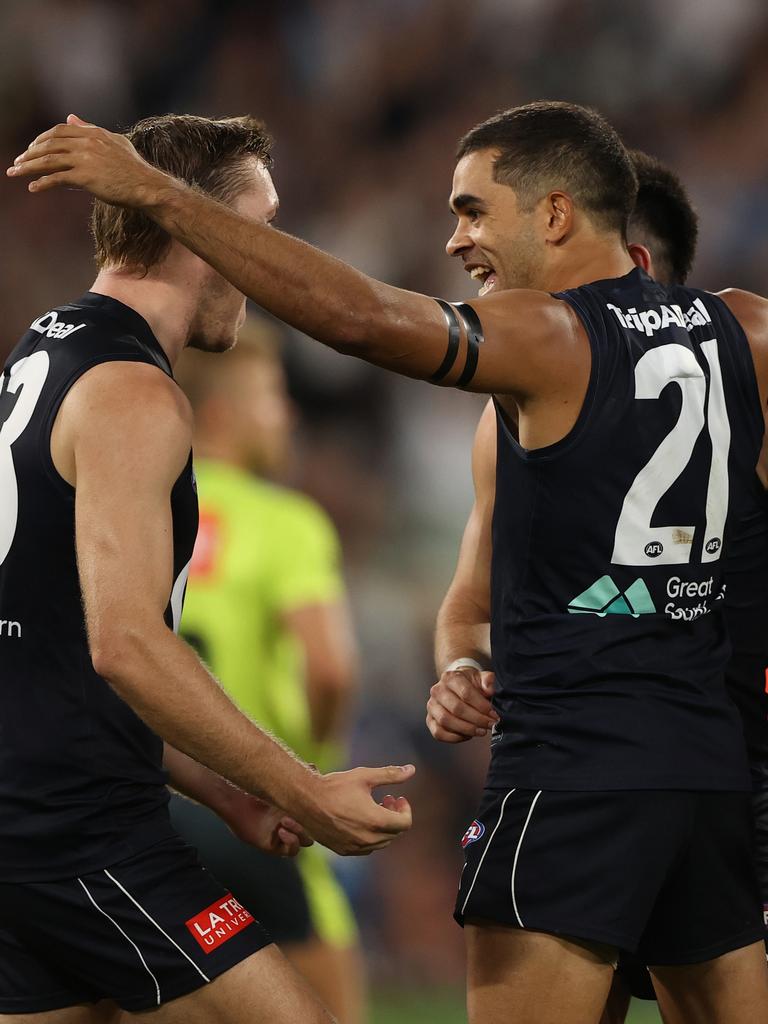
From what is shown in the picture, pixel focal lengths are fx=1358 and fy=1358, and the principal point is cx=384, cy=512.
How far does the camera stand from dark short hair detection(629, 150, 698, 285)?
3.69 m

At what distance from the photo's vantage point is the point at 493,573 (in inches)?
114

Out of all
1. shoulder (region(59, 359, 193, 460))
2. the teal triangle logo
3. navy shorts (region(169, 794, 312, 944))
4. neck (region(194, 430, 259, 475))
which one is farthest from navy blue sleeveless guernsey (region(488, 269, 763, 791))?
neck (region(194, 430, 259, 475))

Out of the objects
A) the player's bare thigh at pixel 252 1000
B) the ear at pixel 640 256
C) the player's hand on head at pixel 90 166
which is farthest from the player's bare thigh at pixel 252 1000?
the ear at pixel 640 256

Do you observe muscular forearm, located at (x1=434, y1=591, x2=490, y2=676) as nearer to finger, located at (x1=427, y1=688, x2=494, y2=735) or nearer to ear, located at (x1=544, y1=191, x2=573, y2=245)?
finger, located at (x1=427, y1=688, x2=494, y2=735)

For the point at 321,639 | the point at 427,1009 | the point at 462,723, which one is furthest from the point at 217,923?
the point at 427,1009

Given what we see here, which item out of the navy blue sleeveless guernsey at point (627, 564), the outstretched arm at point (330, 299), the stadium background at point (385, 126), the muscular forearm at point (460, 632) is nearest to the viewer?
the outstretched arm at point (330, 299)

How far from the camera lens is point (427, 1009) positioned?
6.92 m

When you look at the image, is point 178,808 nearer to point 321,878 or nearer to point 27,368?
point 321,878

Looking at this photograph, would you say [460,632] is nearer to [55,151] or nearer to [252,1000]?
[252,1000]

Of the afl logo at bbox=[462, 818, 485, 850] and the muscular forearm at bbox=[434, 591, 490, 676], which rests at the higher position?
the muscular forearm at bbox=[434, 591, 490, 676]

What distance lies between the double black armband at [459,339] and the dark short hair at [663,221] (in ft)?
4.33

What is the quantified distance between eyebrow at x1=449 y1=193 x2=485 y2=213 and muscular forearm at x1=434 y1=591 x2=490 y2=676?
0.92 meters

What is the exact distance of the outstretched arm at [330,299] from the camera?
2393 millimetres

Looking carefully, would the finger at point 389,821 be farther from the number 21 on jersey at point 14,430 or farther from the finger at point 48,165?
the finger at point 48,165
